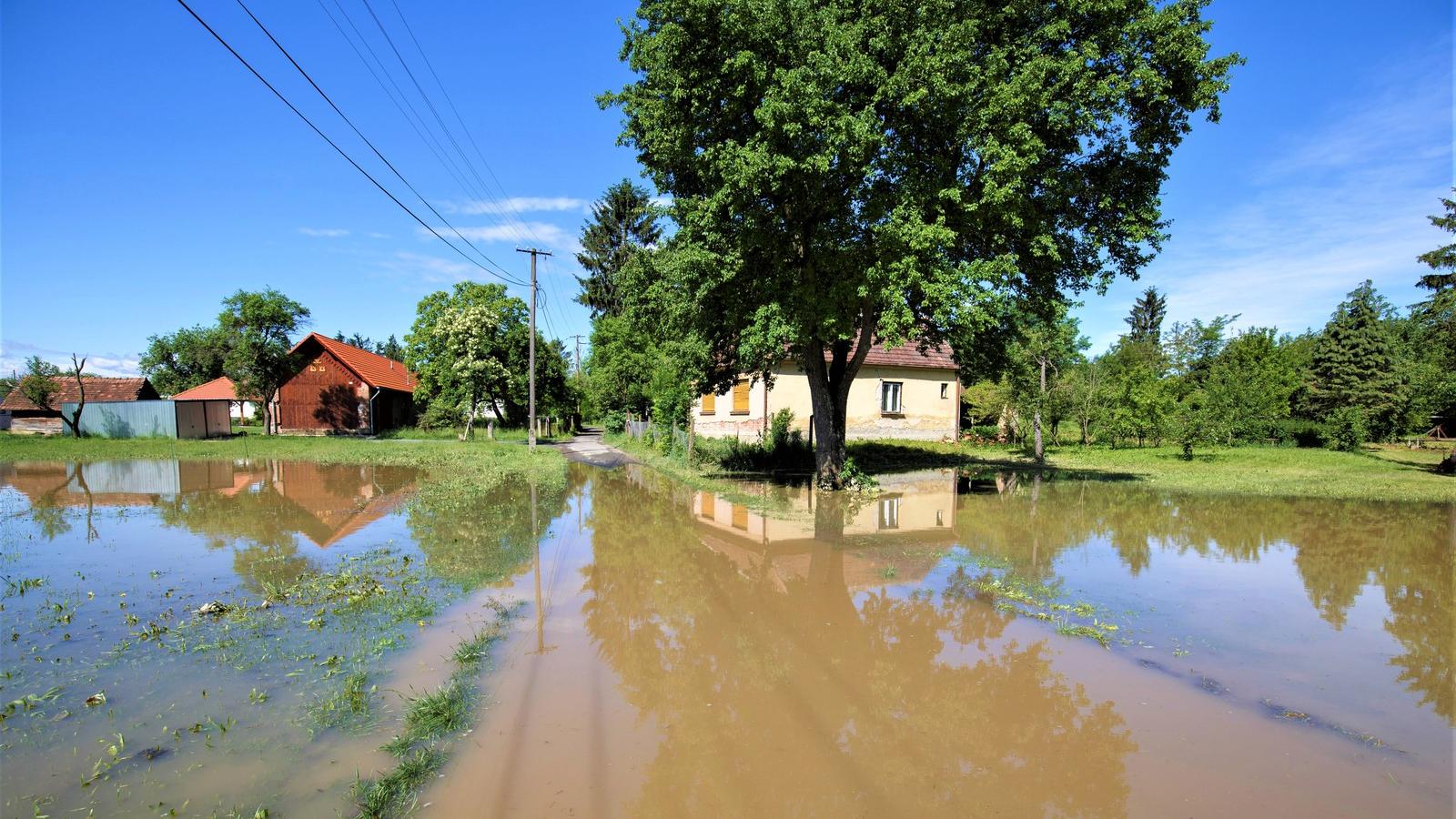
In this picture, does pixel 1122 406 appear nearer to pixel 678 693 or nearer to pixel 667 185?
pixel 667 185

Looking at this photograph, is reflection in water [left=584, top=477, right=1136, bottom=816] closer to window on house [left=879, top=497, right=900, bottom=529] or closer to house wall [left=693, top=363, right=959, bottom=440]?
window on house [left=879, top=497, right=900, bottom=529]

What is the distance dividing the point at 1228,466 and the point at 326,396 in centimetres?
4531

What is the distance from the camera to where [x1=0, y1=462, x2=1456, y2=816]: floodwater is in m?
3.94

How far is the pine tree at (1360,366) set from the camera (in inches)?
1253

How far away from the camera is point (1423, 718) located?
4859 mm

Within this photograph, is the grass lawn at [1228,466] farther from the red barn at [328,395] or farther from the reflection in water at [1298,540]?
the red barn at [328,395]

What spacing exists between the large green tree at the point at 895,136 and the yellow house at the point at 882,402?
43.8 ft

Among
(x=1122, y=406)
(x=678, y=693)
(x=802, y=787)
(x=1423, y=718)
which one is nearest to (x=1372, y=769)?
(x=1423, y=718)

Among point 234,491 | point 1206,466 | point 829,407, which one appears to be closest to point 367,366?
point 234,491

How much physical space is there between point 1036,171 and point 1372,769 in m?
11.6

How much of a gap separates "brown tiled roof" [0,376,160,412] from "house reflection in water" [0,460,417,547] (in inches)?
959

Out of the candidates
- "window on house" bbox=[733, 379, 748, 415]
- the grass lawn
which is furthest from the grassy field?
"window on house" bbox=[733, 379, 748, 415]

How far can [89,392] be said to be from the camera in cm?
4353

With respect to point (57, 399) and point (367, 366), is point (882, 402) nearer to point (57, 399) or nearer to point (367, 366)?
point (367, 366)
